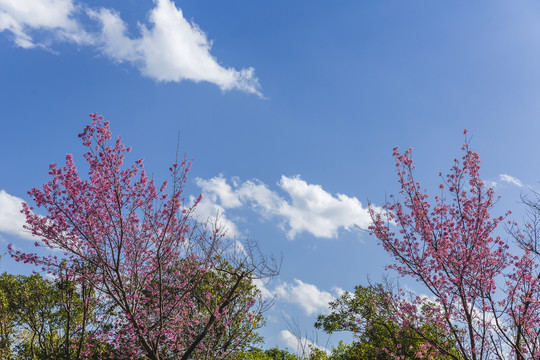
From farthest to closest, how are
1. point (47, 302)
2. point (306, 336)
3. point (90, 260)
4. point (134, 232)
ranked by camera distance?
→ point (47, 302)
point (306, 336)
point (134, 232)
point (90, 260)

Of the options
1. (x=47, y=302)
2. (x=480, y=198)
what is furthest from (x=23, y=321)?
(x=480, y=198)

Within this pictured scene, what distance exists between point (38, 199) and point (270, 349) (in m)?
23.1

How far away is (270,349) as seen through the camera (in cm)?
2733

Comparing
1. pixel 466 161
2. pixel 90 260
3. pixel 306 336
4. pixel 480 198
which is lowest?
pixel 306 336

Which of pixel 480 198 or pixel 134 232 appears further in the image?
pixel 480 198

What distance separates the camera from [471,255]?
874cm

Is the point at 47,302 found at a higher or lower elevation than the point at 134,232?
higher

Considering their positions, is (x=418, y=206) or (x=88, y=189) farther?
(x=418, y=206)

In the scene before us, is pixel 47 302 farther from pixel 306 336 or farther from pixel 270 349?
pixel 270 349

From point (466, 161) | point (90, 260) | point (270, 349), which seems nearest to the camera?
point (90, 260)

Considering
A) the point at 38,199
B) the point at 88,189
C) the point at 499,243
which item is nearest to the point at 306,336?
the point at 499,243

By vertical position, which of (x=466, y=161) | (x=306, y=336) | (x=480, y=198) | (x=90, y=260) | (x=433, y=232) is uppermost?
(x=466, y=161)

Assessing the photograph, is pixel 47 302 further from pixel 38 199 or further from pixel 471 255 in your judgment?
pixel 471 255

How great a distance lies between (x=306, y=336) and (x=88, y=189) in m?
6.63
